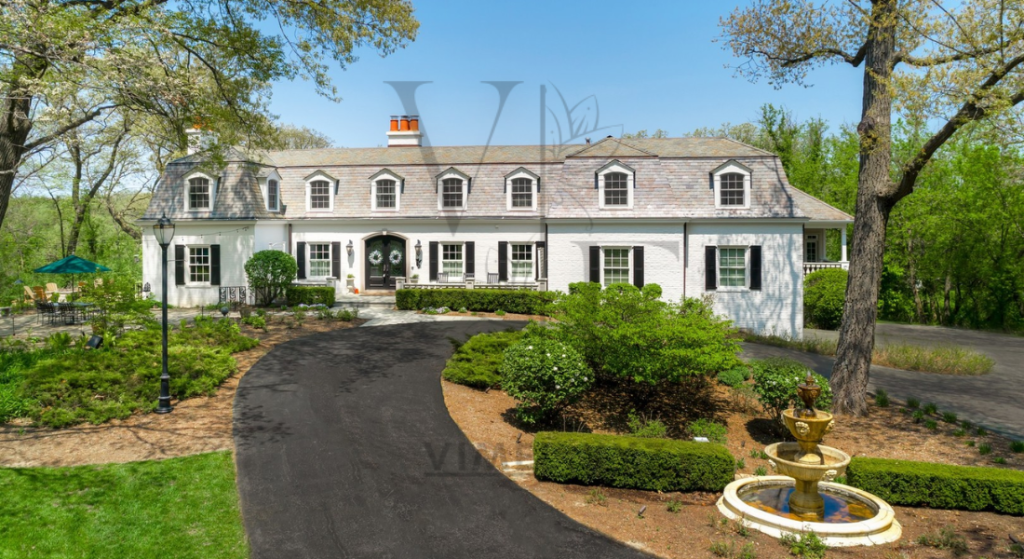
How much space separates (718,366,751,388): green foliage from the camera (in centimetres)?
1155

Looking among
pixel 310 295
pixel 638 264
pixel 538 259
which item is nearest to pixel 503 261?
pixel 538 259

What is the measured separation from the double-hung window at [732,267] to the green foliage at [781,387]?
426 inches

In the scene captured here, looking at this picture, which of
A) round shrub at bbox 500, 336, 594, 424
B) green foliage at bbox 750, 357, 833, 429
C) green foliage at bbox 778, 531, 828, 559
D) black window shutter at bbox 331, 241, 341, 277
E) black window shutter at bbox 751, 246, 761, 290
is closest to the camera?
Result: green foliage at bbox 778, 531, 828, 559

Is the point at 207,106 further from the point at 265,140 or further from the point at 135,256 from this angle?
the point at 135,256

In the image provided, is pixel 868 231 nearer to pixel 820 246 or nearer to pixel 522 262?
pixel 522 262

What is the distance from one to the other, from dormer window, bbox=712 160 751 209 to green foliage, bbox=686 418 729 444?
1275cm

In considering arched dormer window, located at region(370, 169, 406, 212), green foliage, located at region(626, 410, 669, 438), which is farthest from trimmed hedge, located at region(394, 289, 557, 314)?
green foliage, located at region(626, 410, 669, 438)

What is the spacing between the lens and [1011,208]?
24.6 m

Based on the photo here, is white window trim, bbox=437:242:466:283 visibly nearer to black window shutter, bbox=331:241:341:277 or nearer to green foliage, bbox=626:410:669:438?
black window shutter, bbox=331:241:341:277

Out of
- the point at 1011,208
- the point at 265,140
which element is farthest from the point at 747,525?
the point at 1011,208

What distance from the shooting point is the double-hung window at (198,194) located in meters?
22.6

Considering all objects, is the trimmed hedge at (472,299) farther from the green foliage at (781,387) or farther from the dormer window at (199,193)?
the green foliage at (781,387)

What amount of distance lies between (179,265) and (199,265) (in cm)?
72

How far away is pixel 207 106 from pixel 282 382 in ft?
21.4
